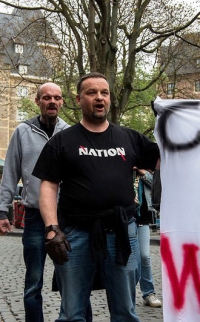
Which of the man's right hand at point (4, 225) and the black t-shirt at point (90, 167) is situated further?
the man's right hand at point (4, 225)

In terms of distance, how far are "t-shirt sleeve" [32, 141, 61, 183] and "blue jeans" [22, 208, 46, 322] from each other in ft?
3.00

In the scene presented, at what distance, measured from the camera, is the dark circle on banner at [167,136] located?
3.58 metres

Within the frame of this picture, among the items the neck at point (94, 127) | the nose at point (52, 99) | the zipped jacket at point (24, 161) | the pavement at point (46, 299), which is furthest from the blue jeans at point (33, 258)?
the pavement at point (46, 299)

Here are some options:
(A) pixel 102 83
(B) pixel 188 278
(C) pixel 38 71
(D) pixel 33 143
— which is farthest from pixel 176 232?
(C) pixel 38 71

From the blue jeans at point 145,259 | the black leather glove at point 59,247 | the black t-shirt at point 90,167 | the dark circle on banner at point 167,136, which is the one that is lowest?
the blue jeans at point 145,259

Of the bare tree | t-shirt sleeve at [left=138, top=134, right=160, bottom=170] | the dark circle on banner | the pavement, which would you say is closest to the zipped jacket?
t-shirt sleeve at [left=138, top=134, right=160, bottom=170]

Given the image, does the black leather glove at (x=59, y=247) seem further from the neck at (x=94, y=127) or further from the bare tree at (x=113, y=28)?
the bare tree at (x=113, y=28)

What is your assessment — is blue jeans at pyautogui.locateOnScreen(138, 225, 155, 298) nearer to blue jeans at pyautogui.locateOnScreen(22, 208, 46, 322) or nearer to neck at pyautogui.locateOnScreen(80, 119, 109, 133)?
blue jeans at pyautogui.locateOnScreen(22, 208, 46, 322)

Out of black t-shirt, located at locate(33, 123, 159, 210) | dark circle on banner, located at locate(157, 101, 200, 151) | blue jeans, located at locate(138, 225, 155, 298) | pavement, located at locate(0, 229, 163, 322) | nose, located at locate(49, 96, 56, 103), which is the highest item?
nose, located at locate(49, 96, 56, 103)

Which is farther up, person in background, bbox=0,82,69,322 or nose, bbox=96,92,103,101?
nose, bbox=96,92,103,101

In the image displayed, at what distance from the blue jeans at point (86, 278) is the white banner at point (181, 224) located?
21 cm

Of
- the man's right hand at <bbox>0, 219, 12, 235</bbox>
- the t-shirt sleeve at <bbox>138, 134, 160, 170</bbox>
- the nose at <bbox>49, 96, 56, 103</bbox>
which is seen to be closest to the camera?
the t-shirt sleeve at <bbox>138, 134, 160, 170</bbox>

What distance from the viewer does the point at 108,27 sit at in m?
16.1

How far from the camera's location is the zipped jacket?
4.47 m
